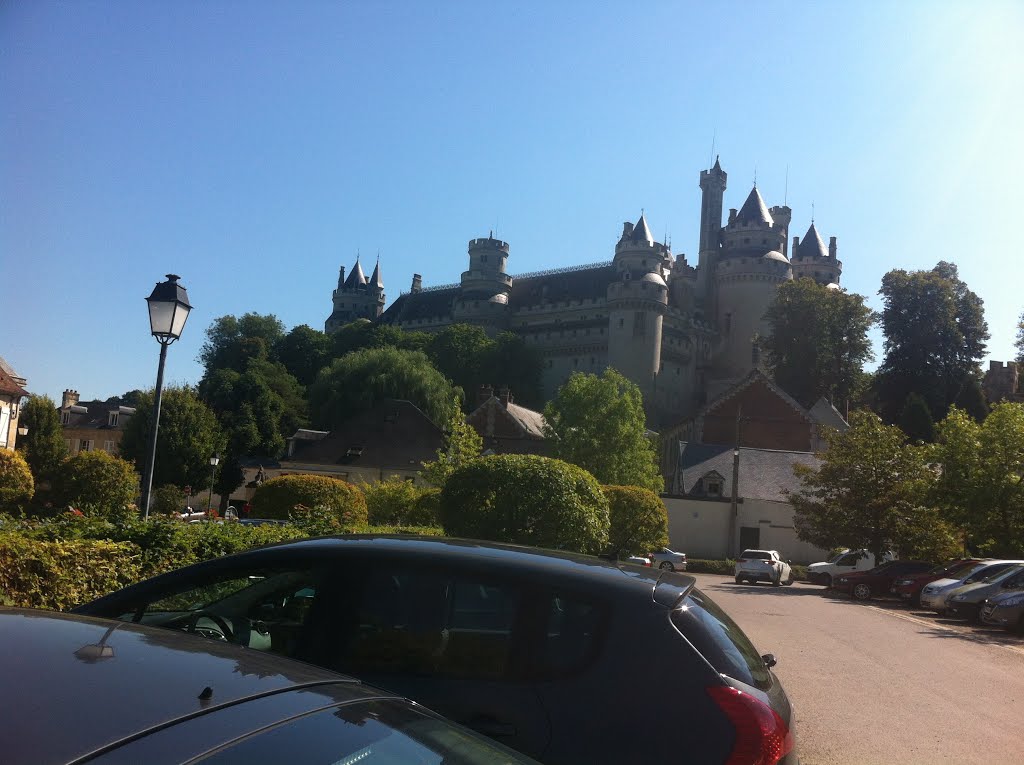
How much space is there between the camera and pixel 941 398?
64.7 meters

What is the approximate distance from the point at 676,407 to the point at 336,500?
77.9 m

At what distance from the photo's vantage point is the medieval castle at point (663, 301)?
315ft

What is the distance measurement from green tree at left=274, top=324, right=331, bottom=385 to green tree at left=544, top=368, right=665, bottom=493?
148 feet

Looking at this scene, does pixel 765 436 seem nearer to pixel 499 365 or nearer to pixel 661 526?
pixel 661 526

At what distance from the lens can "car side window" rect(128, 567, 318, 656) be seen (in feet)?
15.2

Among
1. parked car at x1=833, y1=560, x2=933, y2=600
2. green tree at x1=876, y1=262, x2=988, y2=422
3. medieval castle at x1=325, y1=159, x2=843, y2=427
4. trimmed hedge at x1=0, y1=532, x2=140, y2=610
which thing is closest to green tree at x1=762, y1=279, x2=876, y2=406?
green tree at x1=876, y1=262, x2=988, y2=422

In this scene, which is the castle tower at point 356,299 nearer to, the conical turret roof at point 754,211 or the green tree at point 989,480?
the conical turret roof at point 754,211

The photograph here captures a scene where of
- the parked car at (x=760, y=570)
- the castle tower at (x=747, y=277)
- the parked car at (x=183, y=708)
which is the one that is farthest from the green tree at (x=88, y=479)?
the castle tower at (x=747, y=277)

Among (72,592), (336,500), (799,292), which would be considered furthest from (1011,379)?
(72,592)

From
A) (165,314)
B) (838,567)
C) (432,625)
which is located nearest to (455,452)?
(838,567)

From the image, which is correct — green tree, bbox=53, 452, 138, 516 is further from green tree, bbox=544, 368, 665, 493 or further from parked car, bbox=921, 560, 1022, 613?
green tree, bbox=544, 368, 665, 493

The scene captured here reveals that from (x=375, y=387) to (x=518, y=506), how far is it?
2326 inches

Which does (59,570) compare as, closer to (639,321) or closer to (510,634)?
(510,634)

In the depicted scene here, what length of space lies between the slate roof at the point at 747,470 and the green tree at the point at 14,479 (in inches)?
1260
